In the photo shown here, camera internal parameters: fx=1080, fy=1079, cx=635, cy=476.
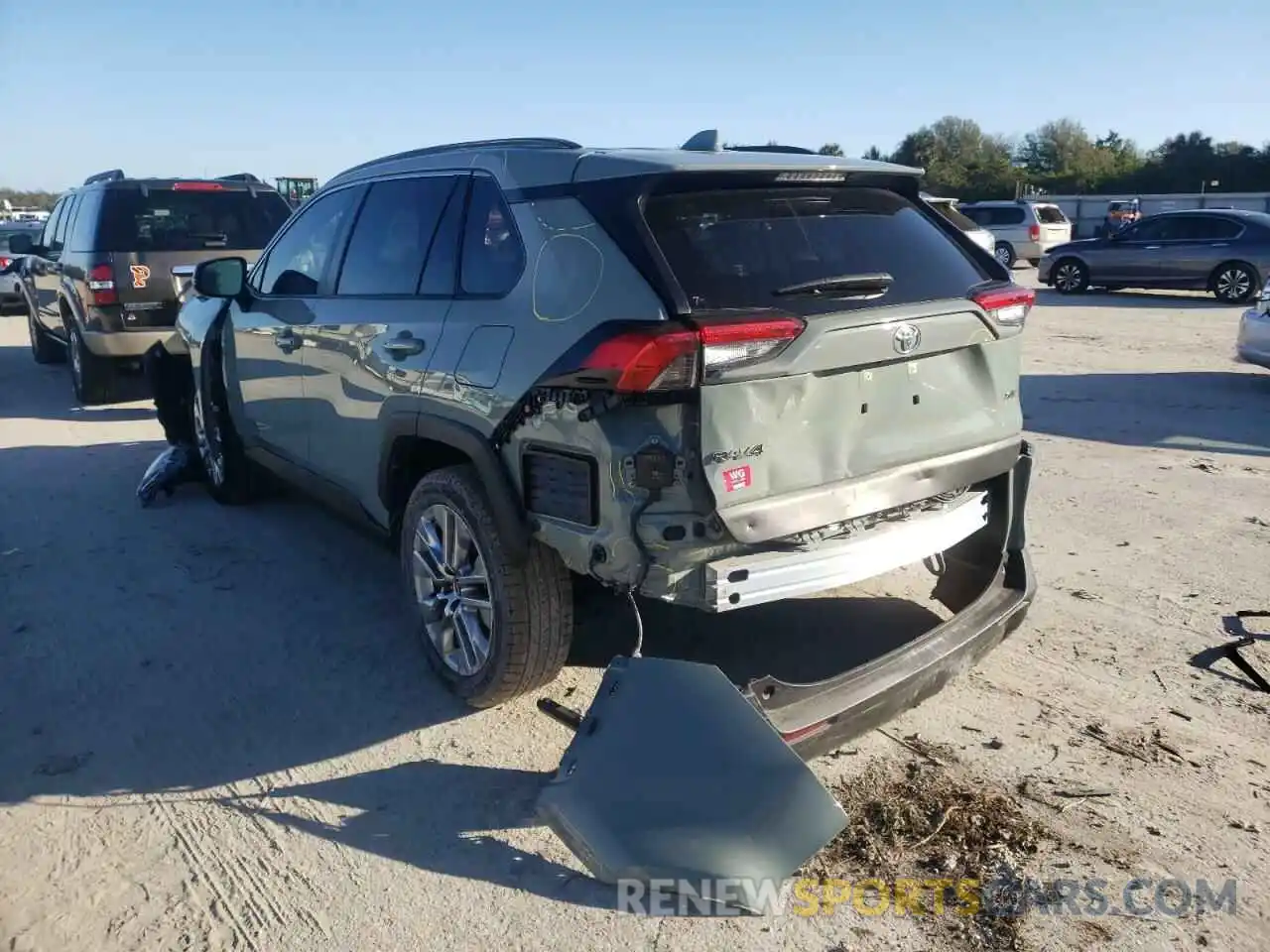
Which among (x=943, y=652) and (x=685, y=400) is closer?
(x=685, y=400)

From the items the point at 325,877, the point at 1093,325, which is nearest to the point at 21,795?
the point at 325,877

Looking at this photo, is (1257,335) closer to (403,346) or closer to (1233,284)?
(403,346)

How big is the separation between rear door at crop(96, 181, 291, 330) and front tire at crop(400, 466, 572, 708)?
6.25m

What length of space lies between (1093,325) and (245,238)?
11.2 meters

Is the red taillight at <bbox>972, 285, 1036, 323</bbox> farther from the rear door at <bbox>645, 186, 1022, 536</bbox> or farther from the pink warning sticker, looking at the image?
the pink warning sticker

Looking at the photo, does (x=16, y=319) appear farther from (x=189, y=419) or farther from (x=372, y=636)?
(x=372, y=636)

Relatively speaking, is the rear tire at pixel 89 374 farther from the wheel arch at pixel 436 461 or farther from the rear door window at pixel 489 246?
the rear door window at pixel 489 246

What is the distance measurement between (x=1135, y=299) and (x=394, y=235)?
695 inches

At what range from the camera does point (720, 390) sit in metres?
2.97

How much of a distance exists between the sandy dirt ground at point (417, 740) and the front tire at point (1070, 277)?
1461 cm

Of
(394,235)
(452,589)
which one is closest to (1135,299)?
(394,235)

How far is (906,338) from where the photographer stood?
3338mm

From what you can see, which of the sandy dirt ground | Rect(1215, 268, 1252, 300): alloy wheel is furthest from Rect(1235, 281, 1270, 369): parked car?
Rect(1215, 268, 1252, 300): alloy wheel
